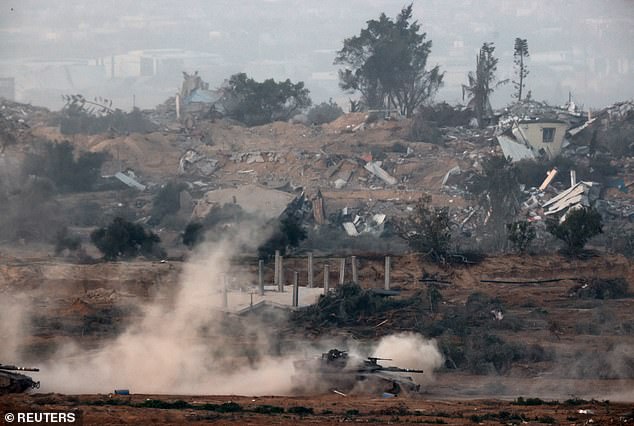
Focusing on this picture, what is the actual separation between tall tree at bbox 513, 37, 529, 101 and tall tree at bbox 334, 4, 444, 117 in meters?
4.36

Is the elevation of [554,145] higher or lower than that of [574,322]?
higher

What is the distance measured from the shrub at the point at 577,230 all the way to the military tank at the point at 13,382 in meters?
17.6

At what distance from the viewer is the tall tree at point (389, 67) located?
66375 mm

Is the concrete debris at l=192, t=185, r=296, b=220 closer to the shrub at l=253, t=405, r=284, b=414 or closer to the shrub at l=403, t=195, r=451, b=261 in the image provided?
the shrub at l=403, t=195, r=451, b=261

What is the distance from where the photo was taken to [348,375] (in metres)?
22.7

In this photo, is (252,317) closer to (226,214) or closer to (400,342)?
(400,342)

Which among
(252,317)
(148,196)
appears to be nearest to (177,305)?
(252,317)

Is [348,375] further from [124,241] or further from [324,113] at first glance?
[324,113]

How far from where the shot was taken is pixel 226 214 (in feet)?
133

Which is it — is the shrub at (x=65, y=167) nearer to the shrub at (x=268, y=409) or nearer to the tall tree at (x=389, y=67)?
the tall tree at (x=389, y=67)

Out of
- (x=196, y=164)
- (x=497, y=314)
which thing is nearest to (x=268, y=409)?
(x=497, y=314)

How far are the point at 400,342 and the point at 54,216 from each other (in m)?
21.6

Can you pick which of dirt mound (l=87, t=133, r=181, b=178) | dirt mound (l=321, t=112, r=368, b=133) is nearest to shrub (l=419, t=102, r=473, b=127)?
dirt mound (l=321, t=112, r=368, b=133)

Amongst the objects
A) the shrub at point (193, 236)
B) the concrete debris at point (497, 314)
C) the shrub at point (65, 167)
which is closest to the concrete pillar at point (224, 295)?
the concrete debris at point (497, 314)
